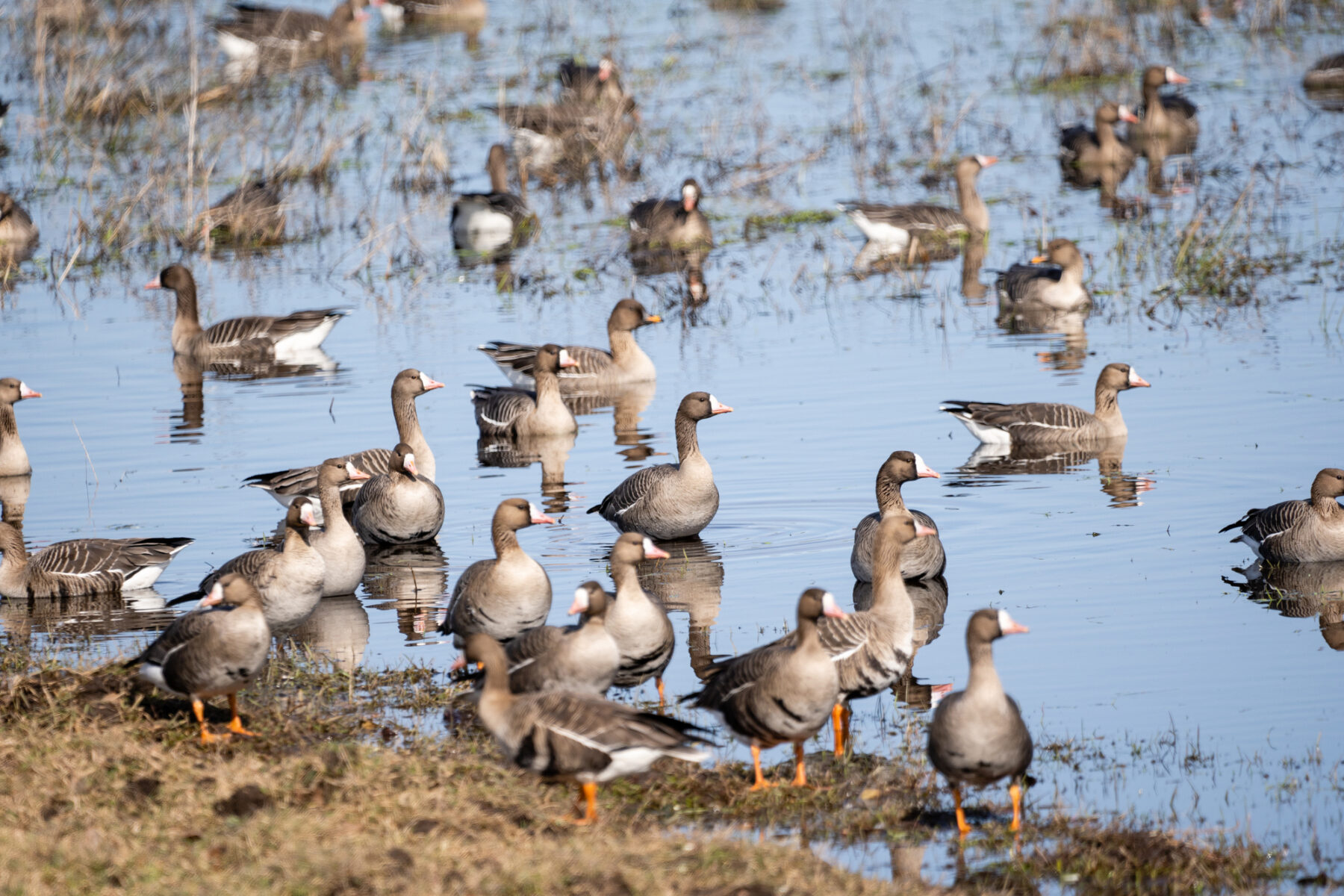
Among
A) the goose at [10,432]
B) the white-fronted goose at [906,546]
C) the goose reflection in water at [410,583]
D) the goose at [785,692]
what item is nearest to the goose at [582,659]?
the goose at [785,692]

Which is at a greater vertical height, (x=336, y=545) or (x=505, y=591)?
(x=505, y=591)

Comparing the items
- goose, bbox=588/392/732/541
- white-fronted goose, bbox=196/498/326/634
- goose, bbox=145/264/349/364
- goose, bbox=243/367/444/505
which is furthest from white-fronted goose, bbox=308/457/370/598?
goose, bbox=145/264/349/364

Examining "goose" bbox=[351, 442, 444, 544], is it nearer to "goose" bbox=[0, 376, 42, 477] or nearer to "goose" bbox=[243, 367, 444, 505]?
"goose" bbox=[243, 367, 444, 505]

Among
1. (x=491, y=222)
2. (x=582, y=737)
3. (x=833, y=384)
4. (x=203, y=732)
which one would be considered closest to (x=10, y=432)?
(x=833, y=384)

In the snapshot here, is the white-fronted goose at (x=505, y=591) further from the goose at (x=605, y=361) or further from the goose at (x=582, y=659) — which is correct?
the goose at (x=605, y=361)

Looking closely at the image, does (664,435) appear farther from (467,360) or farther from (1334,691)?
(1334,691)

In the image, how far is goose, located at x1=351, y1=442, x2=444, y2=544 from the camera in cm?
1333

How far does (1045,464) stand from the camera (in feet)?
51.5

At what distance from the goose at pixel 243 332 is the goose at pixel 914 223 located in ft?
25.3

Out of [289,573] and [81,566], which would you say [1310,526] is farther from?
[81,566]

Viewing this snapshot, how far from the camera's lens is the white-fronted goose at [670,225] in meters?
24.6

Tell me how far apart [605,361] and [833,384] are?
9.11 feet

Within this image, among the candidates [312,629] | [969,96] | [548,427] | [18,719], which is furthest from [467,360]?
[969,96]

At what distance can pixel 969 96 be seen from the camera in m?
32.9
